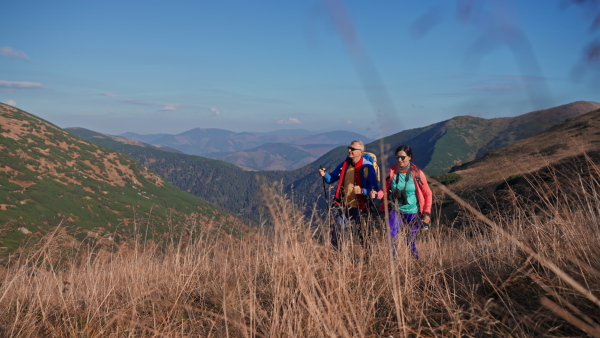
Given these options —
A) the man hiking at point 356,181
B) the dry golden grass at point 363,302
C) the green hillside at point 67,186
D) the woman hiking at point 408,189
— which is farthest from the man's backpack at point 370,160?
the green hillside at point 67,186

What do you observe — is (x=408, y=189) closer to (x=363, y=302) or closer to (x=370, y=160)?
(x=370, y=160)

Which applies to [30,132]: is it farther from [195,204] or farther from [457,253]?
[457,253]

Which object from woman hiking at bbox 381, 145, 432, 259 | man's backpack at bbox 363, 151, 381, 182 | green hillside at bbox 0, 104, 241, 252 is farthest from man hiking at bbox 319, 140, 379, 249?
green hillside at bbox 0, 104, 241, 252

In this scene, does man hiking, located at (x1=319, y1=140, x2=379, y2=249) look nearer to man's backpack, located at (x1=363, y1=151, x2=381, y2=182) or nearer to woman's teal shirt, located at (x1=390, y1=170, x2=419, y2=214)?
man's backpack, located at (x1=363, y1=151, x2=381, y2=182)

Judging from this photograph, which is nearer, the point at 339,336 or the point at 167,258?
the point at 339,336

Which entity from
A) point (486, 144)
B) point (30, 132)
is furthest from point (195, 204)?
point (486, 144)

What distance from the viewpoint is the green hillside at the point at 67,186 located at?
4338 cm

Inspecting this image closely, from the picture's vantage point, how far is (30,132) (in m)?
74.4

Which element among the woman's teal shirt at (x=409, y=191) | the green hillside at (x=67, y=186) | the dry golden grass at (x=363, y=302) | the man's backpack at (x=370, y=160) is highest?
the man's backpack at (x=370, y=160)

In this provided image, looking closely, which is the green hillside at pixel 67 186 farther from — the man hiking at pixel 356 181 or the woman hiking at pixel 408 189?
the woman hiking at pixel 408 189

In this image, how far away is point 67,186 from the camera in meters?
60.4

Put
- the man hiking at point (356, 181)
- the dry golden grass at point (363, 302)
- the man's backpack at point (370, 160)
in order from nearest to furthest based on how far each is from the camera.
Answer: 1. the dry golden grass at point (363, 302)
2. the man hiking at point (356, 181)
3. the man's backpack at point (370, 160)

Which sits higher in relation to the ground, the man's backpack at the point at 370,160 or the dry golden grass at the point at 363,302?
the man's backpack at the point at 370,160

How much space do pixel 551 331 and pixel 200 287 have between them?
8.51ft
